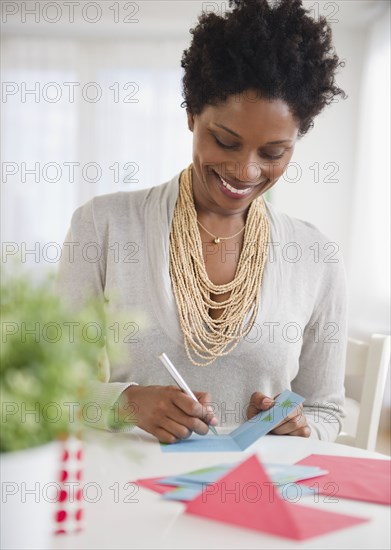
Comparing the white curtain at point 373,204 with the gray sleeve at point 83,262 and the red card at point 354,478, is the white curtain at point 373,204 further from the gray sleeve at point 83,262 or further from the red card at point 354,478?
the red card at point 354,478

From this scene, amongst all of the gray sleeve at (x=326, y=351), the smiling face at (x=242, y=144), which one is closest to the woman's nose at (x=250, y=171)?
the smiling face at (x=242, y=144)

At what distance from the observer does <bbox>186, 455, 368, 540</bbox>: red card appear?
2.89ft

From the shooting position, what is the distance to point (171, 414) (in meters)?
1.25

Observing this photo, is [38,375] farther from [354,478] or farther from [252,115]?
[252,115]

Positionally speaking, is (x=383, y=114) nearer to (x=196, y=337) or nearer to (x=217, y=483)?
(x=196, y=337)

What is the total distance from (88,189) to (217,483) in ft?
17.0

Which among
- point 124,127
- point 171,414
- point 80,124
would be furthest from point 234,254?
point 80,124

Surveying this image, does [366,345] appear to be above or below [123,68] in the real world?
below

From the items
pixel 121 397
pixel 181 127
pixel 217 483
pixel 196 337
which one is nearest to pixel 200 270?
pixel 196 337

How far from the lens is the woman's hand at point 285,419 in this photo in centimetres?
134

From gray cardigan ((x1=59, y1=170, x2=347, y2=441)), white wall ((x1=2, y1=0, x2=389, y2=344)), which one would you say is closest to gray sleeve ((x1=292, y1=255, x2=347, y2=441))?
gray cardigan ((x1=59, y1=170, x2=347, y2=441))

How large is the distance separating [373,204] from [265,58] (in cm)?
381

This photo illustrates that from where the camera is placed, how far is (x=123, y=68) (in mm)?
6016

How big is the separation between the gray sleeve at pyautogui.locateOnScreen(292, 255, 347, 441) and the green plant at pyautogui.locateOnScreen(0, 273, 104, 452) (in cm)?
106
